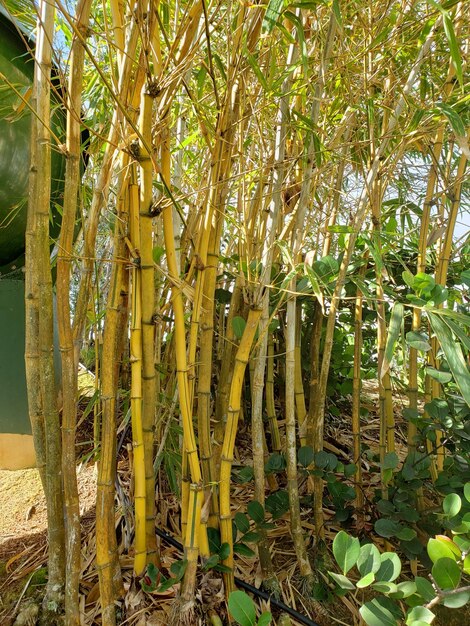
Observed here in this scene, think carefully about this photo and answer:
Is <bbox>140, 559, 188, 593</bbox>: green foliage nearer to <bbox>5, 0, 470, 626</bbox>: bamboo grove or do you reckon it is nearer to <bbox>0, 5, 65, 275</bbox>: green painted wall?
<bbox>5, 0, 470, 626</bbox>: bamboo grove

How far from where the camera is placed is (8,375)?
4.12 ft

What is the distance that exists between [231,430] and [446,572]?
349mm

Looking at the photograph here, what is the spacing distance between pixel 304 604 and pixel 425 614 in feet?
1.13

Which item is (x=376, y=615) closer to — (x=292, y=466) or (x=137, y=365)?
(x=292, y=466)

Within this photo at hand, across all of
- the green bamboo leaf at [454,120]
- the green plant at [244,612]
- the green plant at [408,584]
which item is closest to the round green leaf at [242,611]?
the green plant at [244,612]

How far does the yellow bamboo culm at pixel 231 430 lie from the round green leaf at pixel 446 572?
1.09 feet

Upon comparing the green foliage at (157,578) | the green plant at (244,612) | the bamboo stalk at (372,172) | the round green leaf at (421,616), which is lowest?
the green foliage at (157,578)

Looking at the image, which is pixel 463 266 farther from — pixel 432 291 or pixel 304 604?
pixel 304 604

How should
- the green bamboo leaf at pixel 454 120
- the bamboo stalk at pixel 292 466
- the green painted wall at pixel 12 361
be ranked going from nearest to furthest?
the green bamboo leaf at pixel 454 120, the bamboo stalk at pixel 292 466, the green painted wall at pixel 12 361

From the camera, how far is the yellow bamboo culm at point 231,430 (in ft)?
2.44

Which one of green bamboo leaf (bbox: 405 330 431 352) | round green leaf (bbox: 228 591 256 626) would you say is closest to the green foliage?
round green leaf (bbox: 228 591 256 626)

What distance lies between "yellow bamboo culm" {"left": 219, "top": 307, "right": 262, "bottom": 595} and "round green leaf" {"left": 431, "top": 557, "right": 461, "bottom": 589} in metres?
Result: 0.33

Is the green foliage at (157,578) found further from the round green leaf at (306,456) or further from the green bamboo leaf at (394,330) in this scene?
the green bamboo leaf at (394,330)

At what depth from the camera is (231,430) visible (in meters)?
0.77
